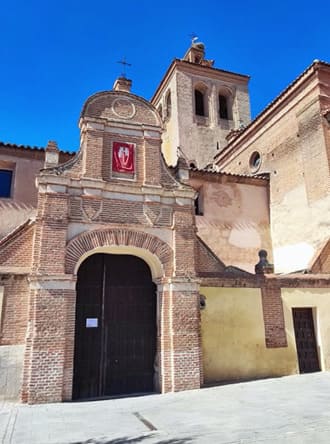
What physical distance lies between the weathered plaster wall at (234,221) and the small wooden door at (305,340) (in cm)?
464

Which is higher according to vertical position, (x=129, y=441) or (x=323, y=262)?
(x=323, y=262)

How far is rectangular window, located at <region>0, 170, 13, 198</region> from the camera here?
48.0 feet

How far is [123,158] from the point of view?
10.5 metres

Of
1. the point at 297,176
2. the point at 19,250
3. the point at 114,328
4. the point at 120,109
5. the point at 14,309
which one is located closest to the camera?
the point at 14,309

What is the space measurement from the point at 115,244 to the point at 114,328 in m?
2.30

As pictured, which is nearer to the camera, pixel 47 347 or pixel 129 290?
pixel 47 347

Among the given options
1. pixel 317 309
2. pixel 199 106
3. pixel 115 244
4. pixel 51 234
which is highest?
pixel 199 106

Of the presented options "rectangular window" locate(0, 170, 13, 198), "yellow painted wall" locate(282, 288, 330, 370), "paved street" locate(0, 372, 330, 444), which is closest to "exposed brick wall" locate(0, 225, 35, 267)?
"paved street" locate(0, 372, 330, 444)

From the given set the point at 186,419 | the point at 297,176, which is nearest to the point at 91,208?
the point at 186,419

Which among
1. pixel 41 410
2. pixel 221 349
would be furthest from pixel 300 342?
pixel 41 410

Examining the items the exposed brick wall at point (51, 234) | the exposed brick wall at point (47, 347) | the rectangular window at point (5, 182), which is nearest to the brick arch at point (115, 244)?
the exposed brick wall at point (51, 234)

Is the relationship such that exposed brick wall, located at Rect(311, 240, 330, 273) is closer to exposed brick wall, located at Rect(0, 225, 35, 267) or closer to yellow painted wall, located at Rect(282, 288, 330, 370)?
yellow painted wall, located at Rect(282, 288, 330, 370)

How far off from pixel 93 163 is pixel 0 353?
5280 mm

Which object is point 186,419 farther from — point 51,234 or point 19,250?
point 19,250
